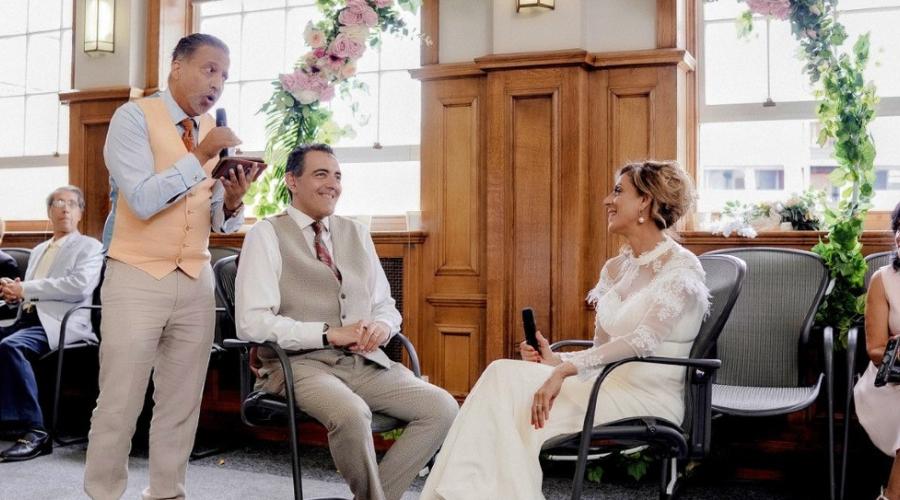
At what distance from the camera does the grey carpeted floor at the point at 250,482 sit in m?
3.60

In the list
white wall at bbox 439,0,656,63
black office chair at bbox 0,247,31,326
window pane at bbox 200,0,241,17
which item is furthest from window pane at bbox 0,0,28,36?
white wall at bbox 439,0,656,63

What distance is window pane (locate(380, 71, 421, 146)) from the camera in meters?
4.74

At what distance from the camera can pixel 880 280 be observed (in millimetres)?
3141

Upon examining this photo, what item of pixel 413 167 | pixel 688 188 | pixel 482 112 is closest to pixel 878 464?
pixel 688 188

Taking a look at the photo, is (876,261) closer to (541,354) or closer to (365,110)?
(541,354)

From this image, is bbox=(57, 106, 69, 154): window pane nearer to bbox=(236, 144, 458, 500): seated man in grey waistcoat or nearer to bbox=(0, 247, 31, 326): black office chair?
bbox=(0, 247, 31, 326): black office chair

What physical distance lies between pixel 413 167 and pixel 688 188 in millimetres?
2063

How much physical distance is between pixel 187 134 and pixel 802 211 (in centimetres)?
245

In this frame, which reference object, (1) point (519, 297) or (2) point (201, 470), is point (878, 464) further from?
(2) point (201, 470)

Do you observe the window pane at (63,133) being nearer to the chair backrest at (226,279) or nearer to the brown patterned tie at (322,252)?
the chair backrest at (226,279)

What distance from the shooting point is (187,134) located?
284cm

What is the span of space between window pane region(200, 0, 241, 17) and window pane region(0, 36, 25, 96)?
137 centimetres

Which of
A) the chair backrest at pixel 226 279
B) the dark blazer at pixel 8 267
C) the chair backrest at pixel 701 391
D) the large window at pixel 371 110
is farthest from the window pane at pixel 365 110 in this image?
the chair backrest at pixel 701 391

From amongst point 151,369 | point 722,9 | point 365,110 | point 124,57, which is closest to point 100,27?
point 124,57
